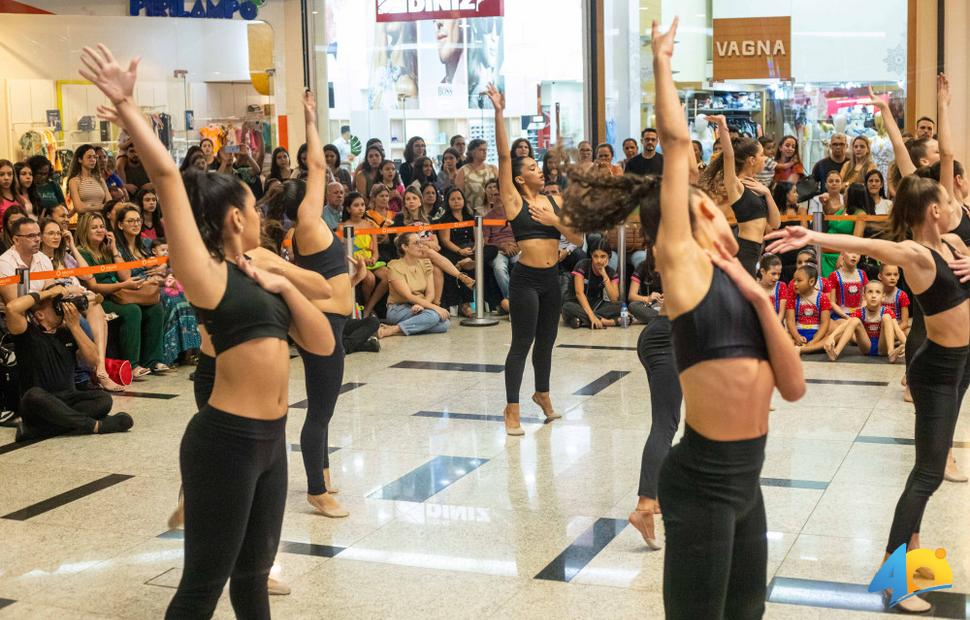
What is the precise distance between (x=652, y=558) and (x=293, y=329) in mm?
2058

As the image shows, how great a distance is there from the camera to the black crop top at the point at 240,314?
288cm

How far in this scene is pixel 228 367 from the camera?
9.58ft

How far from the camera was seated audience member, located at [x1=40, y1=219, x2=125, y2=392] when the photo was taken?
7.92 meters

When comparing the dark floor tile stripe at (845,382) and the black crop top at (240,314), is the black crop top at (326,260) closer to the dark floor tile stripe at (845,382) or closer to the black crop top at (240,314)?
the black crop top at (240,314)

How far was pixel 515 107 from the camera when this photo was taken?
14.5 metres

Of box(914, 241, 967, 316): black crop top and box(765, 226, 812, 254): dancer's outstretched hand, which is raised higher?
box(765, 226, 812, 254): dancer's outstretched hand

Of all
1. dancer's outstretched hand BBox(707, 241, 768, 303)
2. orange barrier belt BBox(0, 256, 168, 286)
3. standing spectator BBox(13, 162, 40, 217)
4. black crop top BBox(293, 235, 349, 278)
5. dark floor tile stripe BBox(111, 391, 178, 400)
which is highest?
standing spectator BBox(13, 162, 40, 217)

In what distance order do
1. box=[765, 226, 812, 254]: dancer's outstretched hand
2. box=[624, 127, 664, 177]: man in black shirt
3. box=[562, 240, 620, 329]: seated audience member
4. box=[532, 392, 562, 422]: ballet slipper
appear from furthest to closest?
box=[624, 127, 664, 177]: man in black shirt → box=[562, 240, 620, 329]: seated audience member → box=[532, 392, 562, 422]: ballet slipper → box=[765, 226, 812, 254]: dancer's outstretched hand

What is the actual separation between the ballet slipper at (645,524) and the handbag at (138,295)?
16.7 feet

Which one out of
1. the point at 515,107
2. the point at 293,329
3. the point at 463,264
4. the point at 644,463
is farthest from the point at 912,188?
the point at 515,107

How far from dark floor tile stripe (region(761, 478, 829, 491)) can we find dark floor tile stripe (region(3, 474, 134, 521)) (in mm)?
3166

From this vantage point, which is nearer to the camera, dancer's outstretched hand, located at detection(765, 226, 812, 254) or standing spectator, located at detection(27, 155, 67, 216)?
dancer's outstretched hand, located at detection(765, 226, 812, 254)

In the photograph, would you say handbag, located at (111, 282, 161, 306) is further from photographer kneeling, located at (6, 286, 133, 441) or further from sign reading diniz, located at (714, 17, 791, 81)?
sign reading diniz, located at (714, 17, 791, 81)

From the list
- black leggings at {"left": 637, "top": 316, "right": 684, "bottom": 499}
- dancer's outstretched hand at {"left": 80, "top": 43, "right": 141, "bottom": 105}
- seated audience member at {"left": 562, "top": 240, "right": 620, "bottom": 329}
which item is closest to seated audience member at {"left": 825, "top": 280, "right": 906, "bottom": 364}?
seated audience member at {"left": 562, "top": 240, "right": 620, "bottom": 329}
